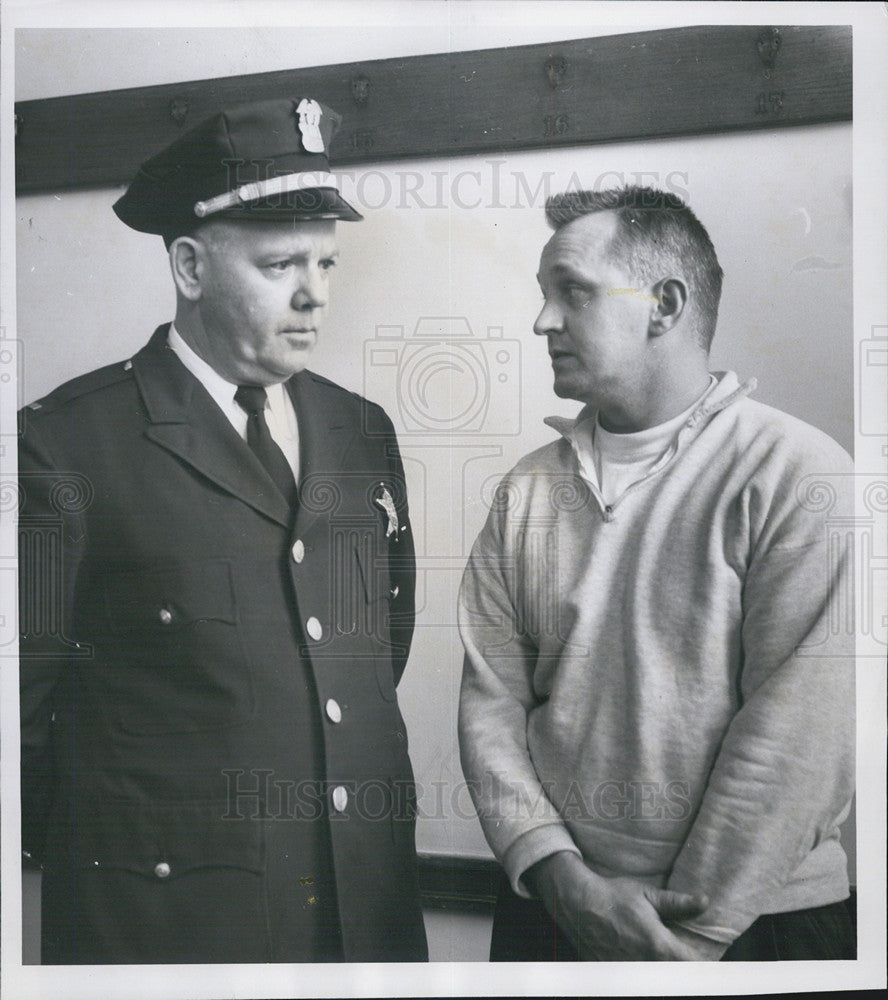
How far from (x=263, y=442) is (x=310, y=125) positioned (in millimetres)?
658

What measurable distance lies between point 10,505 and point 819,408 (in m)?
1.69

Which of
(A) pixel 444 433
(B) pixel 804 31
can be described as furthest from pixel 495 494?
(B) pixel 804 31

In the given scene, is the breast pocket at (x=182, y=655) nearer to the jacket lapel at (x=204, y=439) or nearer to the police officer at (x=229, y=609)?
Answer: the police officer at (x=229, y=609)

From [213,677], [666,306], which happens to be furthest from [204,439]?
[666,306]

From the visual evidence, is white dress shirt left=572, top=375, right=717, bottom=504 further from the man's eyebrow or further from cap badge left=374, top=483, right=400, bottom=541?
cap badge left=374, top=483, right=400, bottom=541

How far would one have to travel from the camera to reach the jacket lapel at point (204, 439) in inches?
83.1

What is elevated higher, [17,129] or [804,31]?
[804,31]

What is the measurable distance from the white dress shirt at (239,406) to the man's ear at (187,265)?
0.08 metres

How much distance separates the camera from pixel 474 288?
2158 millimetres

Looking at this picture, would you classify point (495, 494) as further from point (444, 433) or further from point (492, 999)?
point (492, 999)

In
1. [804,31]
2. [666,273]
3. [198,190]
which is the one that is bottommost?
[666,273]

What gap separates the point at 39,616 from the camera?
2174 millimetres

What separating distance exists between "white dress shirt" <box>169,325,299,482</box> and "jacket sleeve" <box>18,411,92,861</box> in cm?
32

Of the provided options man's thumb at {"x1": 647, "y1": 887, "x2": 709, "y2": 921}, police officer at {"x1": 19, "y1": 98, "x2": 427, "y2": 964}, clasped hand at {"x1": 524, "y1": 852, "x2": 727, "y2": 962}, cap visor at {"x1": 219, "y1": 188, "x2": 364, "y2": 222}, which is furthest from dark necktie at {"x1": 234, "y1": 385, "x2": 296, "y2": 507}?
man's thumb at {"x1": 647, "y1": 887, "x2": 709, "y2": 921}
